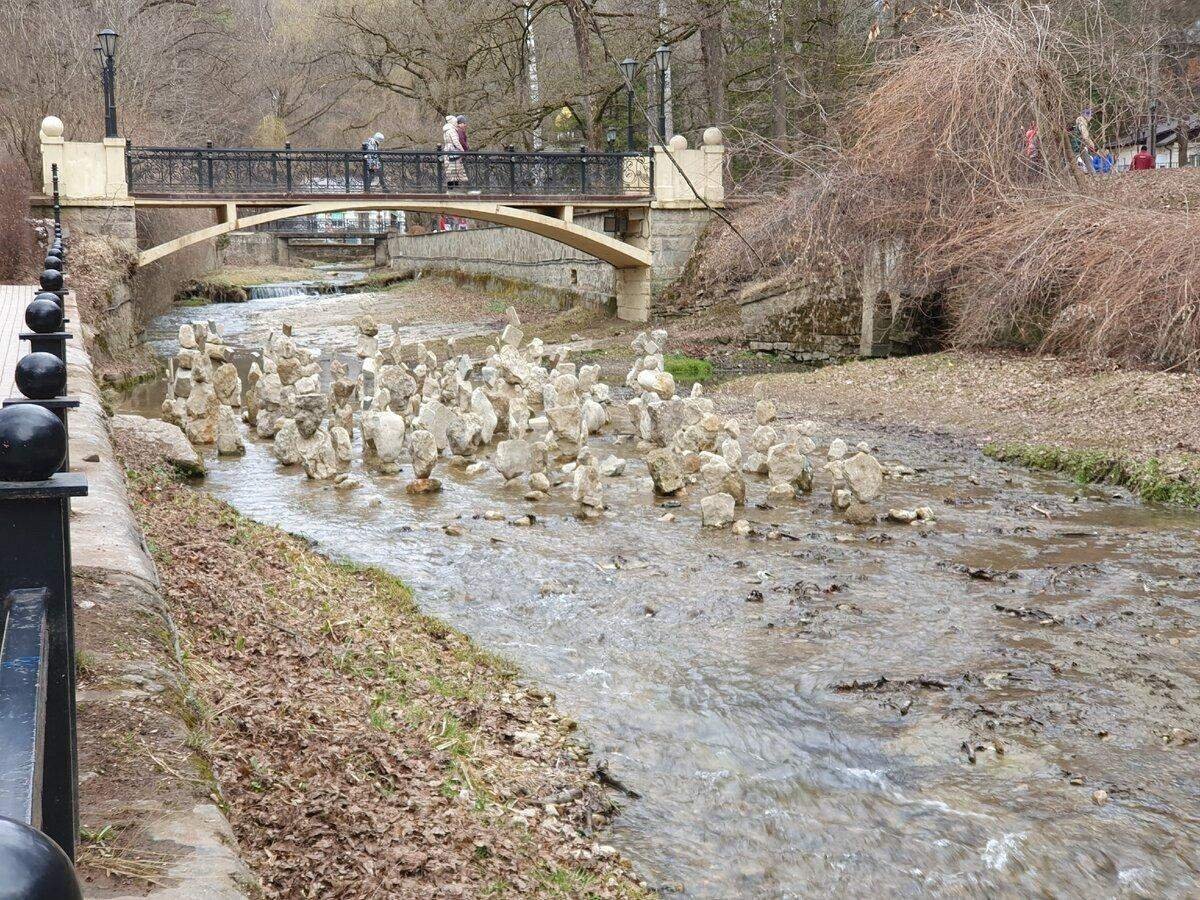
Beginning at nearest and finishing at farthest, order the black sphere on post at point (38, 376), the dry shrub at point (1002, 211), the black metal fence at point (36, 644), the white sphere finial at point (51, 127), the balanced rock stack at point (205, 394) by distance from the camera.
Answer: the black metal fence at point (36, 644) → the black sphere on post at point (38, 376) → the balanced rock stack at point (205, 394) → the dry shrub at point (1002, 211) → the white sphere finial at point (51, 127)

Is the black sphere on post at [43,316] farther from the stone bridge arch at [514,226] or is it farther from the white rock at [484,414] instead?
the stone bridge arch at [514,226]

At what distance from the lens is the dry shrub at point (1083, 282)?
1477 centimetres

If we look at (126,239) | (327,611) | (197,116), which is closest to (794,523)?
(327,611)

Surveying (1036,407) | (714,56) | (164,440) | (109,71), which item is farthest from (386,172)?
(1036,407)

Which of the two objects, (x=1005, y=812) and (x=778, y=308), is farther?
(x=778, y=308)

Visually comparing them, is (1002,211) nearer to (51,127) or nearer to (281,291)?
(51,127)

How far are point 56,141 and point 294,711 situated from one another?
22436 mm

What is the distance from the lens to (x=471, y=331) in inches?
1176

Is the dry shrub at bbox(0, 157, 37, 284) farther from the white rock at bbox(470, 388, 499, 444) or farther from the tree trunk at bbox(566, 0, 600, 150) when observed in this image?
the tree trunk at bbox(566, 0, 600, 150)

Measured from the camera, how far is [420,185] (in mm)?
26594

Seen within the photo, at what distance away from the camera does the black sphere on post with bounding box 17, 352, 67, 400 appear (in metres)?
2.02

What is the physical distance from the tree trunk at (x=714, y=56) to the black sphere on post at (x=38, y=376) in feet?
96.0

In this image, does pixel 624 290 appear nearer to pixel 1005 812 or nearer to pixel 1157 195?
pixel 1157 195

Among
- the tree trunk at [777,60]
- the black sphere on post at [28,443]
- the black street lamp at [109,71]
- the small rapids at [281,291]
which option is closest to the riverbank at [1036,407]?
the black sphere on post at [28,443]
